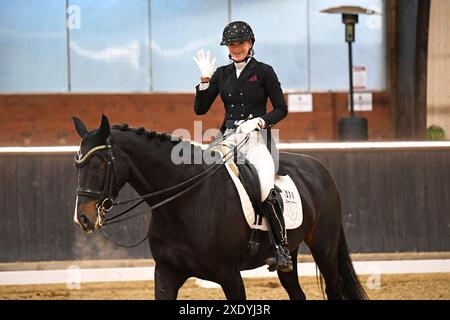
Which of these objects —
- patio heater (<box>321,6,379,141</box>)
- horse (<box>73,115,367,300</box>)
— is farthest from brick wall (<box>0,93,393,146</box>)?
horse (<box>73,115,367,300</box>)

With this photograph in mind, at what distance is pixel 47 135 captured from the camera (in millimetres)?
10906

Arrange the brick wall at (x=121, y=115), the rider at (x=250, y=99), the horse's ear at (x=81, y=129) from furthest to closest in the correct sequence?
the brick wall at (x=121, y=115) → the rider at (x=250, y=99) → the horse's ear at (x=81, y=129)

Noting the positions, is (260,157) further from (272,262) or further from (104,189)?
(104,189)

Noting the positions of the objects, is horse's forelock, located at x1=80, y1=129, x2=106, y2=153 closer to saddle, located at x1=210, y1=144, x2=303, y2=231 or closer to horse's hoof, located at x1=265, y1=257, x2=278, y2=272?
saddle, located at x1=210, y1=144, x2=303, y2=231

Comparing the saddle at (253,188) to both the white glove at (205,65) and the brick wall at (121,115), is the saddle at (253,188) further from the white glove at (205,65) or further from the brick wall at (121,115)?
the brick wall at (121,115)

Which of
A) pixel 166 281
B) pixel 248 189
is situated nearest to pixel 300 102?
pixel 248 189

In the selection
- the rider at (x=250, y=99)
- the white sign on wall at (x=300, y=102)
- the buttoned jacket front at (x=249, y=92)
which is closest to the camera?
the rider at (x=250, y=99)

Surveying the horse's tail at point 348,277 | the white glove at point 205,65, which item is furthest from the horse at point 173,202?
the horse's tail at point 348,277

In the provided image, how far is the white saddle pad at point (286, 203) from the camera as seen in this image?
5141 mm

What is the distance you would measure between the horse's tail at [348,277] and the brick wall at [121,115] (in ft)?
15.9

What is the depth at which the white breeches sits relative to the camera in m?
5.23

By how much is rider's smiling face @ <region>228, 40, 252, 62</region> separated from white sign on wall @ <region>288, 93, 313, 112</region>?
583 centimetres

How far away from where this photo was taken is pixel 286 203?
5.57 m
